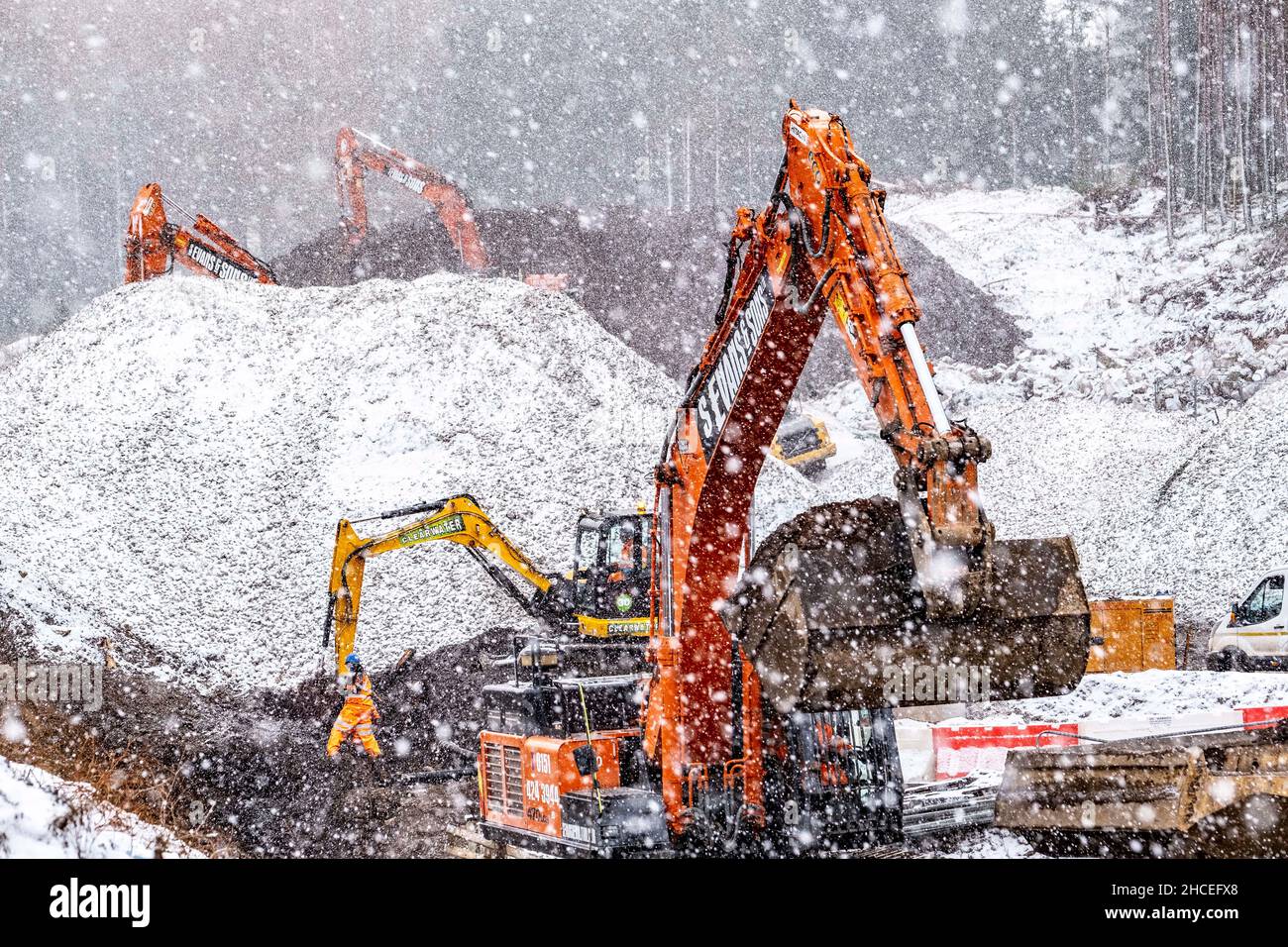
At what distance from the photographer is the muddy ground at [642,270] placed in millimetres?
24031

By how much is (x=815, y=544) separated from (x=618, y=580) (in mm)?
5701

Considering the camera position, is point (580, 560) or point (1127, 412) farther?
point (1127, 412)

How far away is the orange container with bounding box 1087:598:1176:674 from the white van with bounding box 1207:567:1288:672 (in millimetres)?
469

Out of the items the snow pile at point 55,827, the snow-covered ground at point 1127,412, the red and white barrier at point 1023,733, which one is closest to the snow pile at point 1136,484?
the snow-covered ground at point 1127,412

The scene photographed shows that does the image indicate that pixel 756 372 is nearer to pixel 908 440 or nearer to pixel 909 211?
pixel 908 440

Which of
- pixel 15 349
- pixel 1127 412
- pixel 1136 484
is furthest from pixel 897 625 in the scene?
pixel 15 349

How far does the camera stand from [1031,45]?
102 feet

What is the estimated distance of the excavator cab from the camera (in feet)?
30.0

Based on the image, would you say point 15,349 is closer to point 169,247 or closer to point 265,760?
point 169,247

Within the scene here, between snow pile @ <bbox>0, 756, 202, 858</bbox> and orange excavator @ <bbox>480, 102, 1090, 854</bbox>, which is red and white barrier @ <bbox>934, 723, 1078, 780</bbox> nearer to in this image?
orange excavator @ <bbox>480, 102, 1090, 854</bbox>

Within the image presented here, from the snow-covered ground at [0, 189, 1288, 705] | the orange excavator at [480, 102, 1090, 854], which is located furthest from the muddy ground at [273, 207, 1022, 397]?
the orange excavator at [480, 102, 1090, 854]

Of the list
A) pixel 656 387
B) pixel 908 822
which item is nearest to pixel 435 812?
pixel 908 822

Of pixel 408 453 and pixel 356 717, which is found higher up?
pixel 408 453

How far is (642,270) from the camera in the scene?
2630 centimetres
